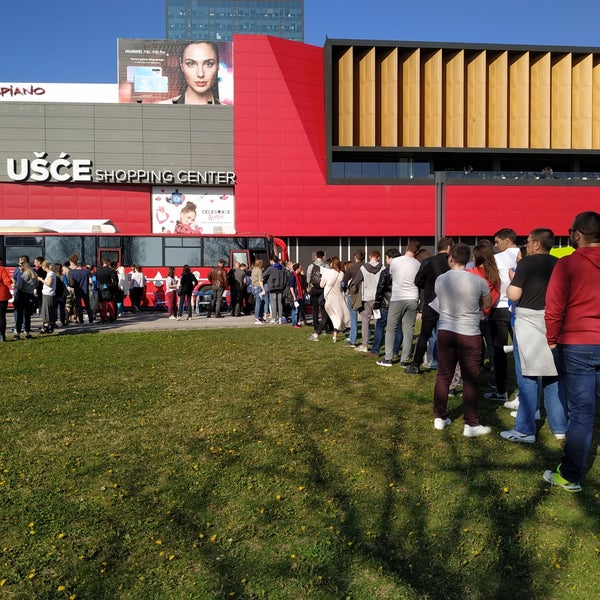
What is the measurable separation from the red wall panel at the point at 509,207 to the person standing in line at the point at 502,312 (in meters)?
29.9

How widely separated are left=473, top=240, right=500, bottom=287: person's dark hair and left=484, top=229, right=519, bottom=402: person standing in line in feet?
0.79

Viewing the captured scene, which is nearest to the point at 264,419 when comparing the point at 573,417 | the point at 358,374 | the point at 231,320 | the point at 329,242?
the point at 358,374

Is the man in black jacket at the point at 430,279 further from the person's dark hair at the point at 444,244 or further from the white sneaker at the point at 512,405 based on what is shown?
the white sneaker at the point at 512,405

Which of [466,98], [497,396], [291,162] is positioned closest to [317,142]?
[291,162]

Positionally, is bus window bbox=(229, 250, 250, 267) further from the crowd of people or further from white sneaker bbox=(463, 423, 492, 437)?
white sneaker bbox=(463, 423, 492, 437)

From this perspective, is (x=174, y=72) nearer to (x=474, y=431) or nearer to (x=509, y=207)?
(x=509, y=207)

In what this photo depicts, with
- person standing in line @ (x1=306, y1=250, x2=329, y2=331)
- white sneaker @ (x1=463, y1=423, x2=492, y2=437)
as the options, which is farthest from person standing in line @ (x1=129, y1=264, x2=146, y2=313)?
white sneaker @ (x1=463, y1=423, x2=492, y2=437)

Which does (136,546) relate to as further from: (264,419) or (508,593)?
(264,419)

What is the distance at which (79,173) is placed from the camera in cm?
3294

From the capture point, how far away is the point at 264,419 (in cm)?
555

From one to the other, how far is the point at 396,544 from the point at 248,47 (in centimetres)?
3529

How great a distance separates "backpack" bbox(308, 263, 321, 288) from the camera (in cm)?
1173

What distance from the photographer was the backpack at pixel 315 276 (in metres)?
11.7

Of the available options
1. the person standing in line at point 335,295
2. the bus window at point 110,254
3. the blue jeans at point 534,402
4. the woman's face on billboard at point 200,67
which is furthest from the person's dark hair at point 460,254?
the woman's face on billboard at point 200,67
